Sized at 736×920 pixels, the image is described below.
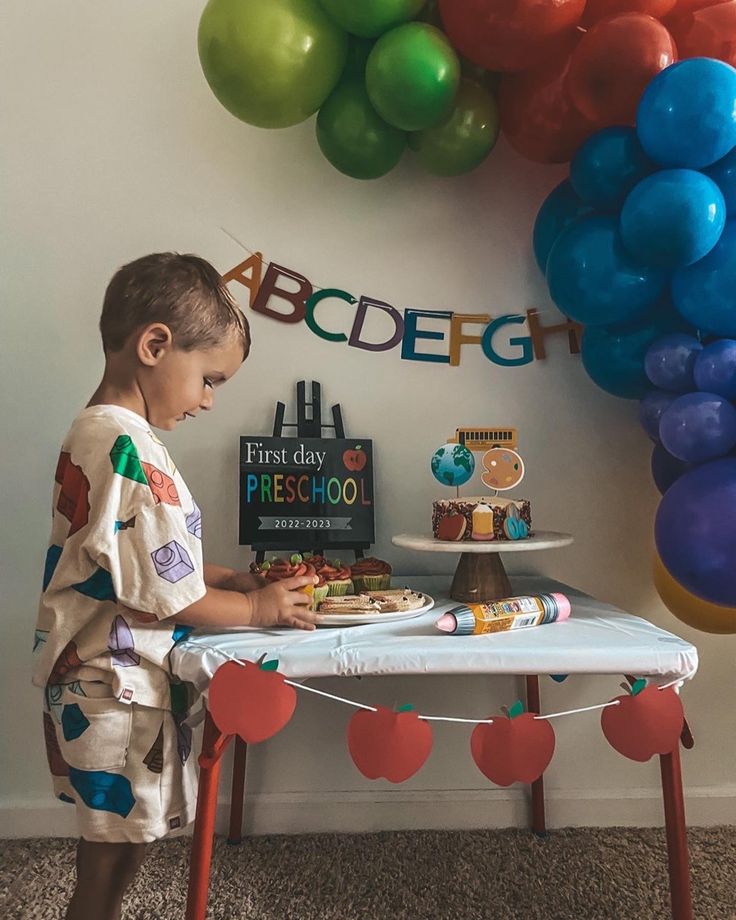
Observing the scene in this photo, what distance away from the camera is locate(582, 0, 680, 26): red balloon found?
1.07 metres

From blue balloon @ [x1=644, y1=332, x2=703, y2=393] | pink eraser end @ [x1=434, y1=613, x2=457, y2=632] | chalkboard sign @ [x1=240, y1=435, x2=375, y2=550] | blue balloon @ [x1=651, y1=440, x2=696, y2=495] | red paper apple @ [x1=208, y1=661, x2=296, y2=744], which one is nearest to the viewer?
red paper apple @ [x1=208, y1=661, x2=296, y2=744]

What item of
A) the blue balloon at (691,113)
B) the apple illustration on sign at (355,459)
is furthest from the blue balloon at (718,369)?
the apple illustration on sign at (355,459)

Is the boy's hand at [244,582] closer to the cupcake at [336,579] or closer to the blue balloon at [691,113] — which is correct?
the cupcake at [336,579]

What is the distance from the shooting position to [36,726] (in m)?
1.38

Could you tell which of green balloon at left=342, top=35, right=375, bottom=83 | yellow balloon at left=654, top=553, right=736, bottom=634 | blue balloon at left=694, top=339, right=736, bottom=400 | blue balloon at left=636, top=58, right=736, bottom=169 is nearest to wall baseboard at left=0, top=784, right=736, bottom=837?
yellow balloon at left=654, top=553, right=736, bottom=634

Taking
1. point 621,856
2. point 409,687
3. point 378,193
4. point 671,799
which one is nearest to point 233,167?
point 378,193

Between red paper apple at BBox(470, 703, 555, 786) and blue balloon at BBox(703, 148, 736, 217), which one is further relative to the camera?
blue balloon at BBox(703, 148, 736, 217)

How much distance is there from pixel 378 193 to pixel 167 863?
1.26 m

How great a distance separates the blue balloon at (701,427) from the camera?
100 cm

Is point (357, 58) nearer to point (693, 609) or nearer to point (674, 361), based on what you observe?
point (674, 361)

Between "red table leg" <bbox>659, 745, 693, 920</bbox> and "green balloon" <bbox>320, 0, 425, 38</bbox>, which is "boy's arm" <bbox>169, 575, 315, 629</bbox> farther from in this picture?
"green balloon" <bbox>320, 0, 425, 38</bbox>

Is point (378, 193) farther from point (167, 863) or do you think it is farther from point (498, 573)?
point (167, 863)

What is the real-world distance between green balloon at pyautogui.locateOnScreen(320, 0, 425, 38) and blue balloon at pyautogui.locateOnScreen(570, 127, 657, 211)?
13.1 inches

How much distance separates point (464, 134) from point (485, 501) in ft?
1.94
